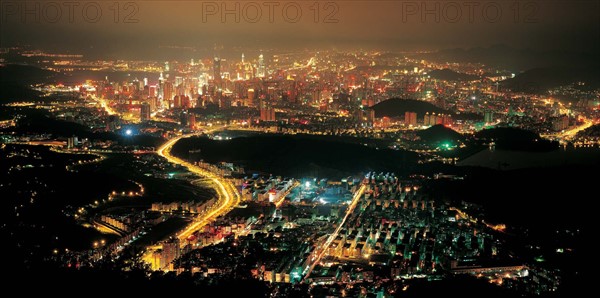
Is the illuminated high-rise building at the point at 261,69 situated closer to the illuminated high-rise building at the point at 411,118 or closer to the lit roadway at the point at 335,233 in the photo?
the illuminated high-rise building at the point at 411,118

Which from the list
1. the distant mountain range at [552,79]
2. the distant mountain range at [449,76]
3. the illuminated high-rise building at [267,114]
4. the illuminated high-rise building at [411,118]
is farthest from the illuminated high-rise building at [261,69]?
the illuminated high-rise building at [411,118]

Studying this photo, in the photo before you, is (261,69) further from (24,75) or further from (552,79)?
(552,79)

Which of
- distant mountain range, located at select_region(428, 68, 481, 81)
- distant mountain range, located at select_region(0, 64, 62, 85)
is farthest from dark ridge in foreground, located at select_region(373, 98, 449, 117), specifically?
distant mountain range, located at select_region(0, 64, 62, 85)

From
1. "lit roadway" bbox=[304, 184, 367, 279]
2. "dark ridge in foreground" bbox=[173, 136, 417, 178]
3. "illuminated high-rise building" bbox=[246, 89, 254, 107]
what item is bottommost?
"lit roadway" bbox=[304, 184, 367, 279]

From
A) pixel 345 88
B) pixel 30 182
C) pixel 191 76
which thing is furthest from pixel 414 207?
pixel 191 76

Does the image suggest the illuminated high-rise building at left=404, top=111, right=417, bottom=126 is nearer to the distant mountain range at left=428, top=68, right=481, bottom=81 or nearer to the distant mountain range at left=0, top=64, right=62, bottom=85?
the distant mountain range at left=428, top=68, right=481, bottom=81

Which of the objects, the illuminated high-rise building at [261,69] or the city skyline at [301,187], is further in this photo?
the illuminated high-rise building at [261,69]

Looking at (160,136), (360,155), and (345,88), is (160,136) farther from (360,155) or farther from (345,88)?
(345,88)

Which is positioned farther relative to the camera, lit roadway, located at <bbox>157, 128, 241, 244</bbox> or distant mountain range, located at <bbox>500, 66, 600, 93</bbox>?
distant mountain range, located at <bbox>500, 66, 600, 93</bbox>

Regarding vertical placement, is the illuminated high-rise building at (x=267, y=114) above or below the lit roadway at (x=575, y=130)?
above

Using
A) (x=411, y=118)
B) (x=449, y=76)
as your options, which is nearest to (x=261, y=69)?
(x=449, y=76)
